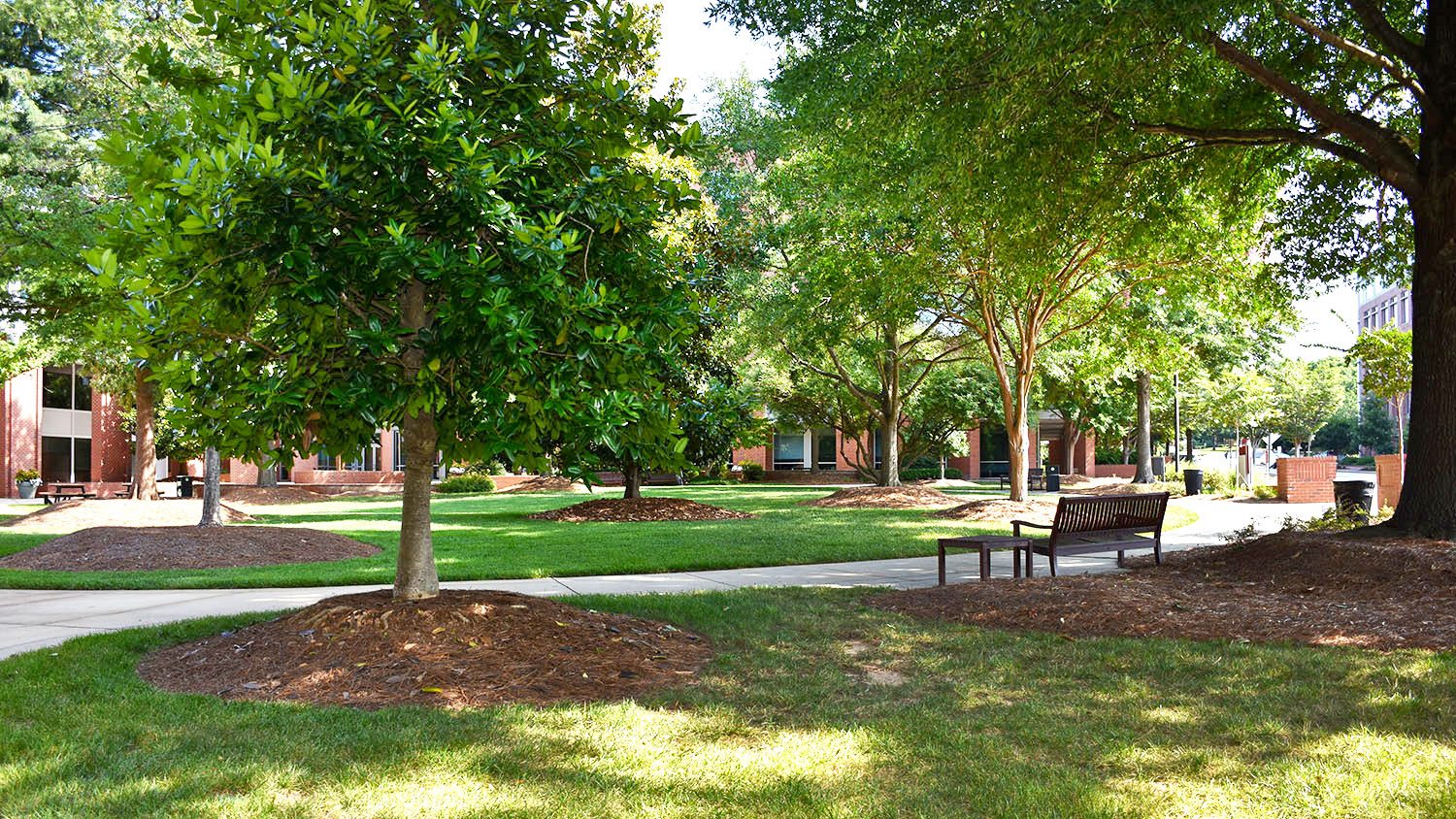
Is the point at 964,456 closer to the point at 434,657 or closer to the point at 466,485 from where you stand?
the point at 466,485

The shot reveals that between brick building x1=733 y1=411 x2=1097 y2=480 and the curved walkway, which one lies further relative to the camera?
brick building x1=733 y1=411 x2=1097 y2=480

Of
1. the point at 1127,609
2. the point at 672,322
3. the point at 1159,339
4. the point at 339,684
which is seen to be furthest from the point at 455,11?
the point at 1159,339

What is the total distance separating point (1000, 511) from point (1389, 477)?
842cm

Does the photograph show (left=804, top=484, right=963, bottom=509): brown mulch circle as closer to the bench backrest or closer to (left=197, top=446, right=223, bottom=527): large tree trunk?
the bench backrest

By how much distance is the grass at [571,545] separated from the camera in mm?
11305

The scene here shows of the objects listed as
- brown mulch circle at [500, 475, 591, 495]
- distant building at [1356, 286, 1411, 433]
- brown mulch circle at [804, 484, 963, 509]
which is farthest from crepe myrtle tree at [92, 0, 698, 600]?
distant building at [1356, 286, 1411, 433]

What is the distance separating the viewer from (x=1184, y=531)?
17.4 meters

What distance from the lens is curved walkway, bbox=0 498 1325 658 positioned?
8281 millimetres

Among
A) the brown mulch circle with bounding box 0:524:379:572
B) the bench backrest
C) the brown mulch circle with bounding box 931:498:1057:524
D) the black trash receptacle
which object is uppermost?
the bench backrest

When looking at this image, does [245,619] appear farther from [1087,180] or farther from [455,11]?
[1087,180]

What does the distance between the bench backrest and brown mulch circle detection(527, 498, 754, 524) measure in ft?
36.6

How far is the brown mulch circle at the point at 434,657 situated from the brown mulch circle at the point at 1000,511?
Result: 13.5m

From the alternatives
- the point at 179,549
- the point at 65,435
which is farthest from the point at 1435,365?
the point at 65,435

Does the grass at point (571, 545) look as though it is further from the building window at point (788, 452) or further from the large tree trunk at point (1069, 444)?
the large tree trunk at point (1069, 444)
